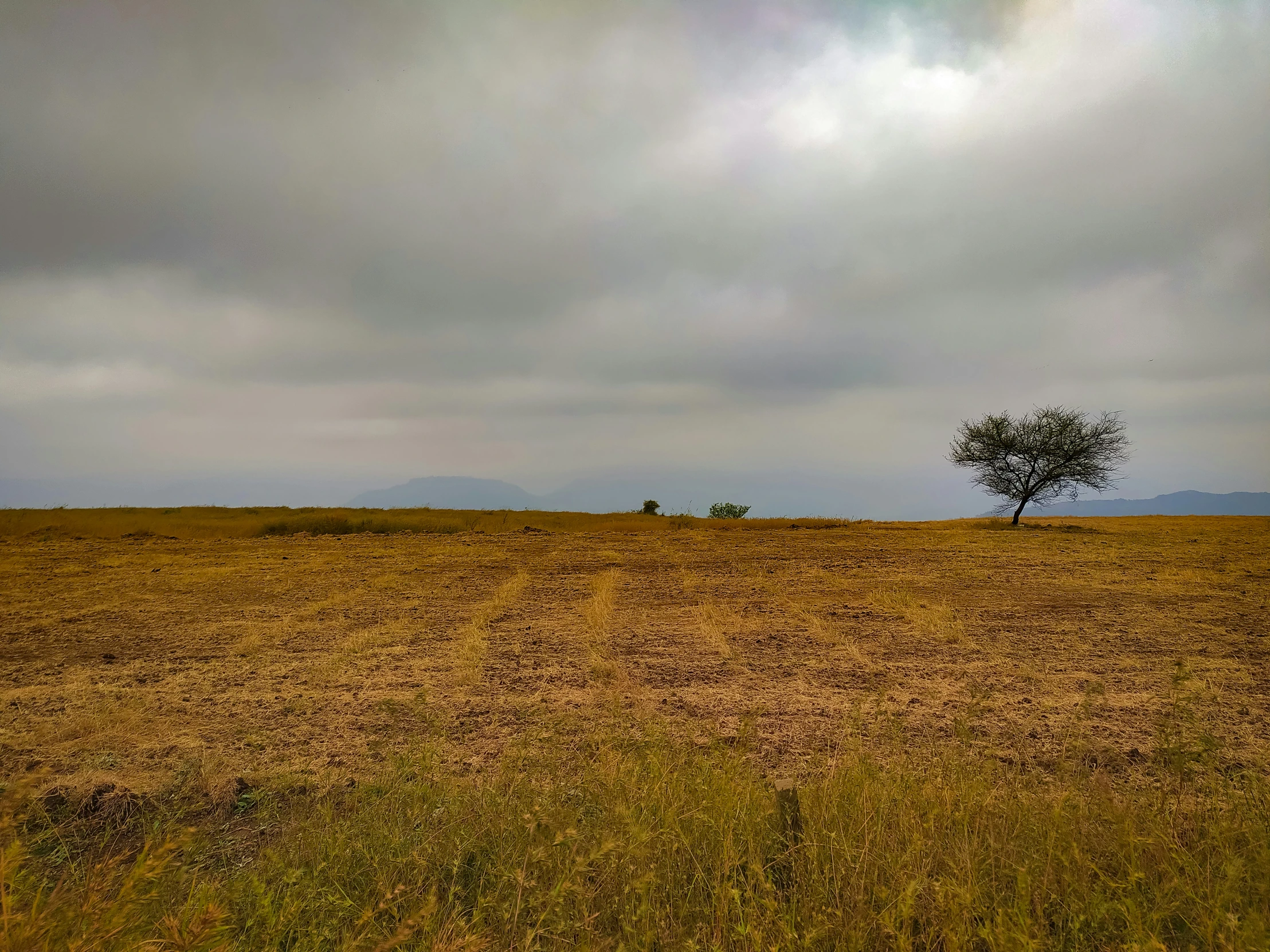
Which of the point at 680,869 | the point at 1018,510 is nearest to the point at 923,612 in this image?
the point at 680,869

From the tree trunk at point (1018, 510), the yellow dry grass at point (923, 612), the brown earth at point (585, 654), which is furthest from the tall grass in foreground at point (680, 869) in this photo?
Answer: the tree trunk at point (1018, 510)

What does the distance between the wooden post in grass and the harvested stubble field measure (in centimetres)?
6

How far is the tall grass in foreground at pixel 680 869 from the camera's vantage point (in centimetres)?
245

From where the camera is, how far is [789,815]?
3.12m

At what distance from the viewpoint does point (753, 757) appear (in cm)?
434

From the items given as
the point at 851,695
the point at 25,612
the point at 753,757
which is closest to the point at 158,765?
the point at 753,757

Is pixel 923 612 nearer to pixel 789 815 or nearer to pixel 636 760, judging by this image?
pixel 636 760

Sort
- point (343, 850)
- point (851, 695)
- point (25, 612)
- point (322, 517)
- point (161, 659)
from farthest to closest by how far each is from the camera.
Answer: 1. point (322, 517)
2. point (25, 612)
3. point (161, 659)
4. point (851, 695)
5. point (343, 850)

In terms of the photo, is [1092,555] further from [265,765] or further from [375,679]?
[265,765]

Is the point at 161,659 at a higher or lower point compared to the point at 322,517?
lower

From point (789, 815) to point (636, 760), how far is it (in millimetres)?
1119

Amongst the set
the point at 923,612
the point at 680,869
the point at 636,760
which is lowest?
the point at 680,869

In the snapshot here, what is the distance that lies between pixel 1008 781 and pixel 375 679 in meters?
5.26

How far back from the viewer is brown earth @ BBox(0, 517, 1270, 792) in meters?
4.74
